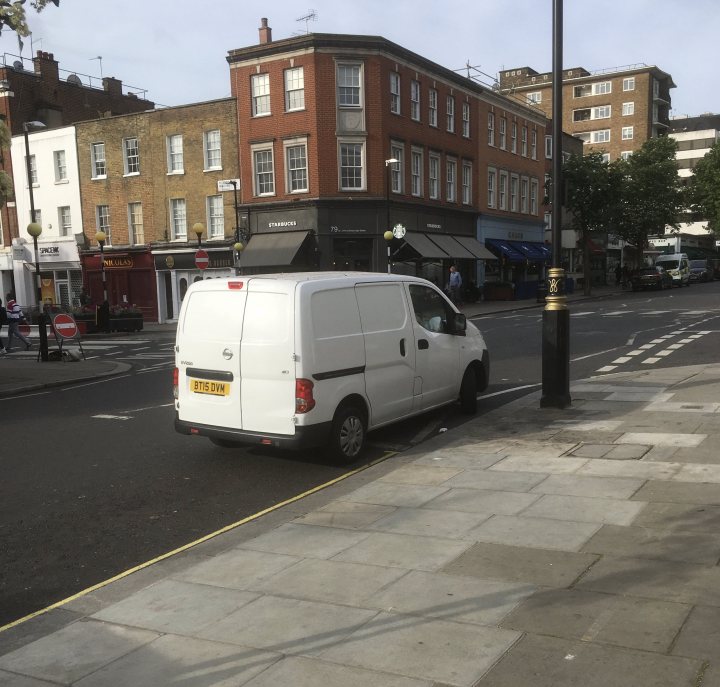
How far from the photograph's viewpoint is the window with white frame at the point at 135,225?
123ft

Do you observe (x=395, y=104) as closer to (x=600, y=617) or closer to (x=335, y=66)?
(x=335, y=66)

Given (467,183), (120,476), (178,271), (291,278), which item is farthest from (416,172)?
(120,476)

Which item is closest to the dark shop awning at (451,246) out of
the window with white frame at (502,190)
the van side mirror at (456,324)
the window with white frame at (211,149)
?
the window with white frame at (502,190)

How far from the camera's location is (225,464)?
792 cm

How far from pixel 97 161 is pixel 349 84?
47.7 feet

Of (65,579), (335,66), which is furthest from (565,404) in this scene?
(335,66)

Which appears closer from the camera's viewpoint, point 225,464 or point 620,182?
point 225,464

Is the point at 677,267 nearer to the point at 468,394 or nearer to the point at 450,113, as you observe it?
the point at 450,113

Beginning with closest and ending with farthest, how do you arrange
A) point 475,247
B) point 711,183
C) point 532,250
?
1. point 475,247
2. point 532,250
3. point 711,183

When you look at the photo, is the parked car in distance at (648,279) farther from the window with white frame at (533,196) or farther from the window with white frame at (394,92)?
the window with white frame at (394,92)

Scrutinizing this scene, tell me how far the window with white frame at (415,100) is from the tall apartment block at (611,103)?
52611 millimetres

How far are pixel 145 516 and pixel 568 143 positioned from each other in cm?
5648

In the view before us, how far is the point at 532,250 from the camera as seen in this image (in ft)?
153

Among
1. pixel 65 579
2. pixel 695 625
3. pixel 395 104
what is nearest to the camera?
pixel 695 625
